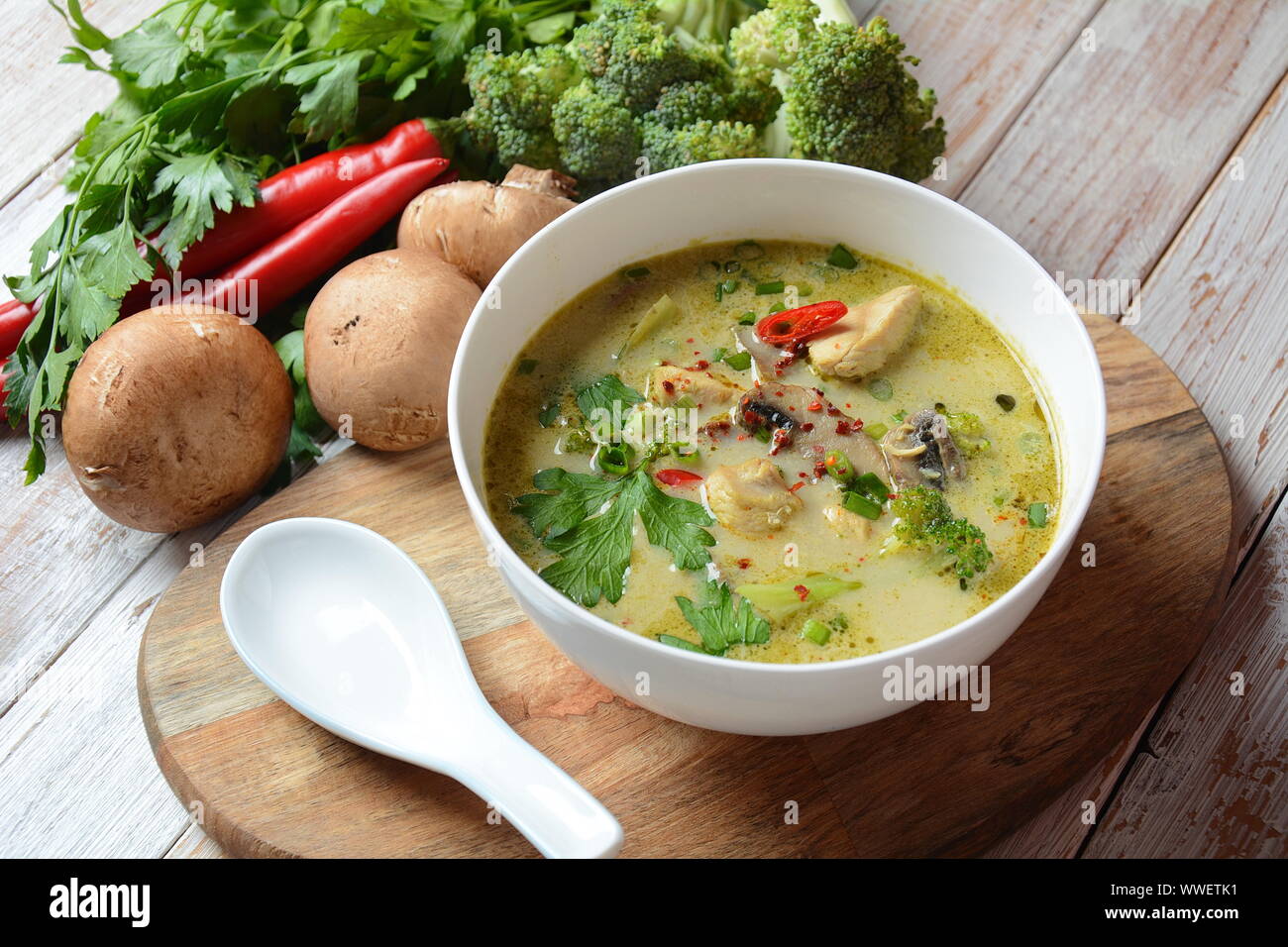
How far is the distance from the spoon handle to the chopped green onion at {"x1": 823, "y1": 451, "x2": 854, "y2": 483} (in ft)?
2.62

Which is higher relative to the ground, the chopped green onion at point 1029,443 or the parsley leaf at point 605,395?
the parsley leaf at point 605,395

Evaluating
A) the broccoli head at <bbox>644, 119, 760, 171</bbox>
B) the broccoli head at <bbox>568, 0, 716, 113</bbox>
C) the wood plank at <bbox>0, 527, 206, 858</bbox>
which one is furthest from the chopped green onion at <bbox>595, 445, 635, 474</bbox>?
the broccoli head at <bbox>568, 0, 716, 113</bbox>

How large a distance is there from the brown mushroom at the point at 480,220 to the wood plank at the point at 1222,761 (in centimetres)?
196

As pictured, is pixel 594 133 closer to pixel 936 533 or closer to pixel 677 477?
pixel 677 477

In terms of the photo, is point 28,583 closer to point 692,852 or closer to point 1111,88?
point 692,852

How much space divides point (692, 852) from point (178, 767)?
106cm

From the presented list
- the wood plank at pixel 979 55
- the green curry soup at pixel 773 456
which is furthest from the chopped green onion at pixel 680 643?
the wood plank at pixel 979 55

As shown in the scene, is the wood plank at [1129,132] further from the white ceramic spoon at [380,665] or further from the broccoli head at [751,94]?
the white ceramic spoon at [380,665]

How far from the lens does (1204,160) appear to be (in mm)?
3453

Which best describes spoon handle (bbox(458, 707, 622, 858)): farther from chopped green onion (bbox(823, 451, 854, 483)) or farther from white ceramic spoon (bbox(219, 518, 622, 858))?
chopped green onion (bbox(823, 451, 854, 483))

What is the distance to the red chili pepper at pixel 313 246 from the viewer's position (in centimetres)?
325

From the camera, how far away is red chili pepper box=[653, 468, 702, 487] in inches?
93.0

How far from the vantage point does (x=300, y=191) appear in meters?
3.36
